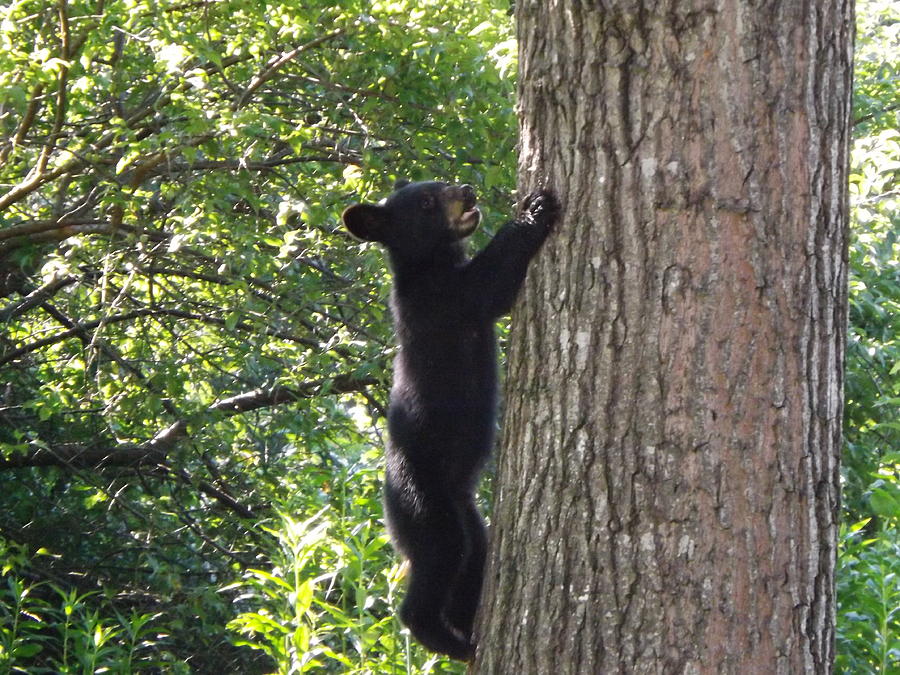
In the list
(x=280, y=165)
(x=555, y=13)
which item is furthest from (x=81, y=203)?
(x=555, y=13)

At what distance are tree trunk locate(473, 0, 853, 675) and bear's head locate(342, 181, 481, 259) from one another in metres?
2.19

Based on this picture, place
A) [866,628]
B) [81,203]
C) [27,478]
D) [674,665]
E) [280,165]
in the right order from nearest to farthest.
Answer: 1. [674,665]
2. [866,628]
3. [280,165]
4. [81,203]
5. [27,478]

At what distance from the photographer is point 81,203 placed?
7.18m

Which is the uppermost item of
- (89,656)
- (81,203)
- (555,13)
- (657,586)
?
(81,203)

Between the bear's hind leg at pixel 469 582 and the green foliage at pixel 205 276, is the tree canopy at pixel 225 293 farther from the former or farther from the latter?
the bear's hind leg at pixel 469 582

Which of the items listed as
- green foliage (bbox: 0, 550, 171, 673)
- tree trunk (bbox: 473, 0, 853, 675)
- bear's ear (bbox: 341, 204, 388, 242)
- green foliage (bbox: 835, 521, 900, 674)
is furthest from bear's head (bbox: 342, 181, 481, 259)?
green foliage (bbox: 0, 550, 171, 673)

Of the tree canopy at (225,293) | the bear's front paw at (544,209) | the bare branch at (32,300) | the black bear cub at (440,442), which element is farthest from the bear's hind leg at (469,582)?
the bare branch at (32,300)

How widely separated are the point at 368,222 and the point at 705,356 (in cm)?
269

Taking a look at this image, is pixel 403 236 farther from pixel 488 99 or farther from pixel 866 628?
pixel 866 628

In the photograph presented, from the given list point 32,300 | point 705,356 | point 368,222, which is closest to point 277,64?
point 368,222

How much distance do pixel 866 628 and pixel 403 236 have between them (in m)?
2.69

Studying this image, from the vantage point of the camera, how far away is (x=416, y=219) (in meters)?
5.12

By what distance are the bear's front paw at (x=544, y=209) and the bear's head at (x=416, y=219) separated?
1835mm

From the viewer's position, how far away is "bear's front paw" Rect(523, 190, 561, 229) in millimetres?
3039
